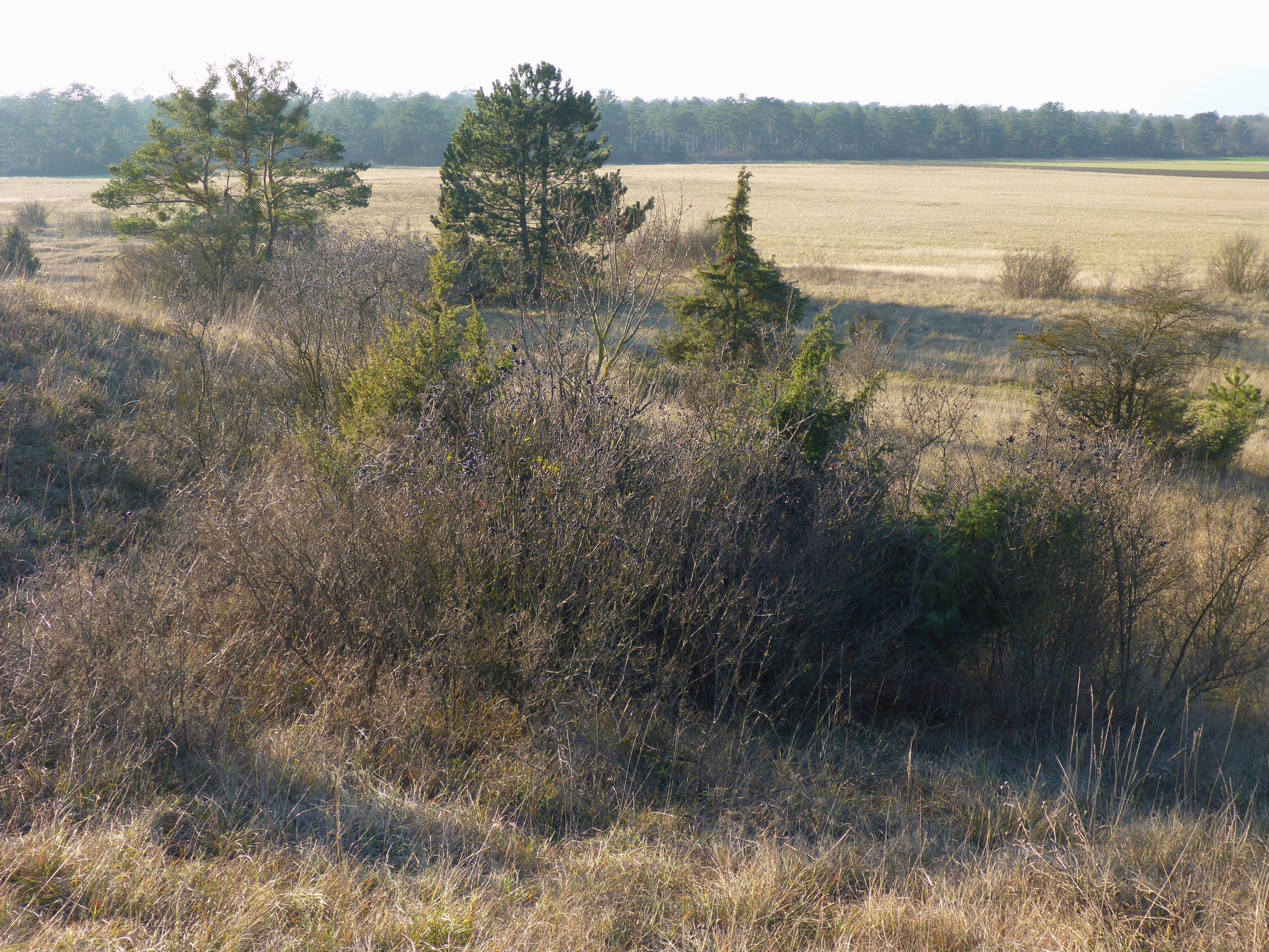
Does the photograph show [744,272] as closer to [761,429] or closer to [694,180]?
[761,429]

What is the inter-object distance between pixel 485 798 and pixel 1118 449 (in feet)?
14.2

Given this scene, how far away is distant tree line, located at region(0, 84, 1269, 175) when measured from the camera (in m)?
82.3

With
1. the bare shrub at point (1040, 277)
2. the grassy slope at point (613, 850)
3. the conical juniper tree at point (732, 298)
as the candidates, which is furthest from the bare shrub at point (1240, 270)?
the grassy slope at point (613, 850)

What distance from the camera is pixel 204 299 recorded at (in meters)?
12.0

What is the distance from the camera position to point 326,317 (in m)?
→ 8.61

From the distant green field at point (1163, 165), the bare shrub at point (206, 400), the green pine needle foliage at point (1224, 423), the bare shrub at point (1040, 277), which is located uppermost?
the distant green field at point (1163, 165)

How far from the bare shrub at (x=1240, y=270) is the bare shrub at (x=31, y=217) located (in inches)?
1660

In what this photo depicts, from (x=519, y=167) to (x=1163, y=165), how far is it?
3941 inches

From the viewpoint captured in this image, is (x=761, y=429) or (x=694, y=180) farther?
(x=694, y=180)

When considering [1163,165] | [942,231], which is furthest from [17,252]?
[1163,165]

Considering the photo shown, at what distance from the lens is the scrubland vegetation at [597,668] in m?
2.81

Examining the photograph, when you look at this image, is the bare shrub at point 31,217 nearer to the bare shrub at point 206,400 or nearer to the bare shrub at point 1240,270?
the bare shrub at point 206,400

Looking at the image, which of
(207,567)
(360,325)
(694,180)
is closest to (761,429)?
(207,567)

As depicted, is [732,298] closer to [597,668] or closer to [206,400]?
[206,400]
